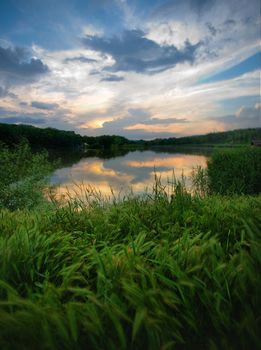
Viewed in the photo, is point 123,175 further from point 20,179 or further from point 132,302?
point 132,302

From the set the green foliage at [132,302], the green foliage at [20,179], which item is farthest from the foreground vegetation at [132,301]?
the green foliage at [20,179]

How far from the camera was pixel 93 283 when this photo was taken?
2436mm

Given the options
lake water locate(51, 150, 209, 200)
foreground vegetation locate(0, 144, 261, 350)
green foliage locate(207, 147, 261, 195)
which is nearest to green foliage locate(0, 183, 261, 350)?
foreground vegetation locate(0, 144, 261, 350)

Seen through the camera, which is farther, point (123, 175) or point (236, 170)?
point (123, 175)

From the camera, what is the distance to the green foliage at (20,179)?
1438cm

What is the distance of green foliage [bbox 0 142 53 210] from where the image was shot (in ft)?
47.2

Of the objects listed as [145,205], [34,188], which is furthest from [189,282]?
[34,188]

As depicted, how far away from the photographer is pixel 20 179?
16.5 meters

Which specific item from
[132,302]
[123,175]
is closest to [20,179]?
[132,302]

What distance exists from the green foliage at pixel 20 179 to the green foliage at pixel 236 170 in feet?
30.6

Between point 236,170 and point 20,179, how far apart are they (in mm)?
12041

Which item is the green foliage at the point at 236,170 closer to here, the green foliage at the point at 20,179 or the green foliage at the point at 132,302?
the green foliage at the point at 20,179

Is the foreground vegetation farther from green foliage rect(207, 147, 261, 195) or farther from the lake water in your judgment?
green foliage rect(207, 147, 261, 195)

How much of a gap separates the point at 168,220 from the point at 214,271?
183 cm
